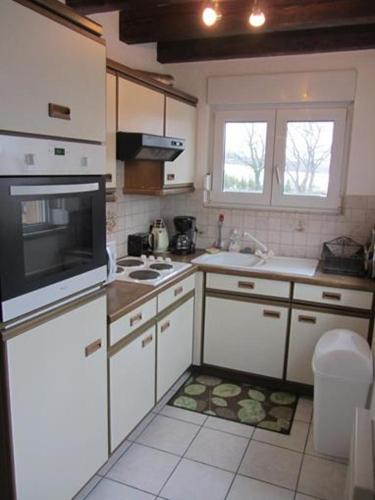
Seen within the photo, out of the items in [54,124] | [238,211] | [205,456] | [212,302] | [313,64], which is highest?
[313,64]

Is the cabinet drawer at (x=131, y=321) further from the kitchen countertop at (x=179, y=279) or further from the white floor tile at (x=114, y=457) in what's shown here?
the white floor tile at (x=114, y=457)

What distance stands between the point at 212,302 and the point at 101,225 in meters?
1.45

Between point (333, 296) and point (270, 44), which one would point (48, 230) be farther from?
point (270, 44)

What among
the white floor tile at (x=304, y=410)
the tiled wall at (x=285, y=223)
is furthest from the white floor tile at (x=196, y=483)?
the tiled wall at (x=285, y=223)

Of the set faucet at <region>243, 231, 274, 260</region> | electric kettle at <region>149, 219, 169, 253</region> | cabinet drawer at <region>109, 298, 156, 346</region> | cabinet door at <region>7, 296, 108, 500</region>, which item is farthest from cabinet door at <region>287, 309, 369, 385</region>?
cabinet door at <region>7, 296, 108, 500</region>

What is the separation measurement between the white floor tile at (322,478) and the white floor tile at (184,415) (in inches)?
26.1

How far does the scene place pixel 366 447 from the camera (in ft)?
4.19

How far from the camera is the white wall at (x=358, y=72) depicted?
298cm

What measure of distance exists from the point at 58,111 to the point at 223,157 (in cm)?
214

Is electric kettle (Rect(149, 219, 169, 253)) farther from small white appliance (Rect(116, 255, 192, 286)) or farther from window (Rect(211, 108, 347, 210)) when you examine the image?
window (Rect(211, 108, 347, 210))

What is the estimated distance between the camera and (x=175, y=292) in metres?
2.77

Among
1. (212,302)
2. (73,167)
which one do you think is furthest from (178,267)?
(73,167)

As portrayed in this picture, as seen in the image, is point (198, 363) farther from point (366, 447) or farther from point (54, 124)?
point (54, 124)

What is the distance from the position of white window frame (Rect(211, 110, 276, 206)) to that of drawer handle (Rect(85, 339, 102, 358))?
1.95m
